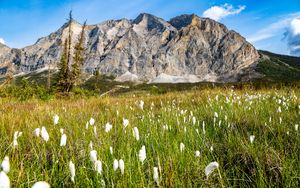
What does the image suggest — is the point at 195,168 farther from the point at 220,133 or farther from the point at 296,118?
the point at 296,118

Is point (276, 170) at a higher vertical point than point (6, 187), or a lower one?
lower

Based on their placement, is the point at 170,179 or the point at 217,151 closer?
the point at 170,179

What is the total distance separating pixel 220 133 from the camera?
4.71 metres

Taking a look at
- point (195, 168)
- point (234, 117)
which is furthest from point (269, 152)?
point (234, 117)

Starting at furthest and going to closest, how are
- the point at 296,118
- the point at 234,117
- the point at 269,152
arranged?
the point at 234,117
the point at 296,118
the point at 269,152

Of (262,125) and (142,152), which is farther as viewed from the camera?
(262,125)

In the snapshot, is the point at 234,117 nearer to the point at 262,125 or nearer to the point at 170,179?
the point at 262,125

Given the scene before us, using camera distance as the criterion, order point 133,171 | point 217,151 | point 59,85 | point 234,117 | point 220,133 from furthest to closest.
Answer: point 59,85
point 234,117
point 220,133
point 217,151
point 133,171

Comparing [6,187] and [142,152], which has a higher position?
[6,187]

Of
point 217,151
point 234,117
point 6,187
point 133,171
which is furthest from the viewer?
point 234,117

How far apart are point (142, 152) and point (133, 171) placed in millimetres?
645

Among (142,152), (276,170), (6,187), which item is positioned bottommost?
(276,170)

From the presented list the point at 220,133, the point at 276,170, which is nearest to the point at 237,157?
the point at 276,170

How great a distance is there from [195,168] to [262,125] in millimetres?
2330
